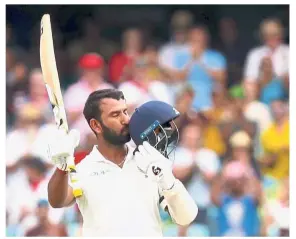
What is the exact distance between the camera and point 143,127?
3523mm

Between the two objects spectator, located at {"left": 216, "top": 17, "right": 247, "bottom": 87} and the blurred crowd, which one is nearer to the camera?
the blurred crowd

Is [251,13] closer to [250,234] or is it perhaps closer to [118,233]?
[250,234]

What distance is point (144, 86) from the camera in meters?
6.75

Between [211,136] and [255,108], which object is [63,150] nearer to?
[211,136]

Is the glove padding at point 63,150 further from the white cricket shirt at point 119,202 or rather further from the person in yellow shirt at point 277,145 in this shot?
the person in yellow shirt at point 277,145

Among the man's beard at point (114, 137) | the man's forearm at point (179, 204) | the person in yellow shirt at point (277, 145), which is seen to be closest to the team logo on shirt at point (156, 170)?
the man's forearm at point (179, 204)

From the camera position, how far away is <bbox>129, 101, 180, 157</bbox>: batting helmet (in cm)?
353

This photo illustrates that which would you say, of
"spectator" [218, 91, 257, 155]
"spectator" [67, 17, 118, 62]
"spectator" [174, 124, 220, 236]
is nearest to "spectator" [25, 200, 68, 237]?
"spectator" [174, 124, 220, 236]

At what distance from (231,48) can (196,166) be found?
1358 millimetres

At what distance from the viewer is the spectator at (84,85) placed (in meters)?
6.34

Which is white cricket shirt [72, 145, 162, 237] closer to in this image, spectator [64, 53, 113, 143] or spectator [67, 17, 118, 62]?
spectator [64, 53, 113, 143]

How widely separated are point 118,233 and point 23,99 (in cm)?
363

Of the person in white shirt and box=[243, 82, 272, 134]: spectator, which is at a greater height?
box=[243, 82, 272, 134]: spectator

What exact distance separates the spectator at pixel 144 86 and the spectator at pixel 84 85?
20cm
